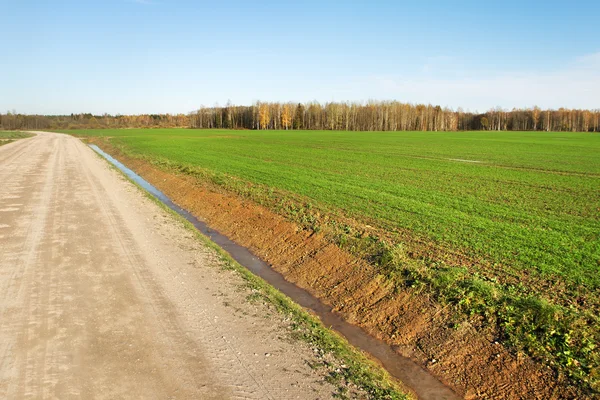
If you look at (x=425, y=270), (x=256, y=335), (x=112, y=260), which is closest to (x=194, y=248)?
(x=112, y=260)

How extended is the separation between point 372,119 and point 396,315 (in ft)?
509

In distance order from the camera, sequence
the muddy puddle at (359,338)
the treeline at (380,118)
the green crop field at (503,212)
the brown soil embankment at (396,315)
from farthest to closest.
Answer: the treeline at (380,118) → the green crop field at (503,212) → the muddy puddle at (359,338) → the brown soil embankment at (396,315)

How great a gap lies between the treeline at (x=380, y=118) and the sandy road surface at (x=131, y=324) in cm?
14697

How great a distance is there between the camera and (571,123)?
526ft

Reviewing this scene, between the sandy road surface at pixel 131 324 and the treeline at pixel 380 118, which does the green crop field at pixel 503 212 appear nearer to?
the sandy road surface at pixel 131 324

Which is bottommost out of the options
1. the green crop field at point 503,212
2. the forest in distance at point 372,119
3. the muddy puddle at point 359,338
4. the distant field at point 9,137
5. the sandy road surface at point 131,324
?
the muddy puddle at point 359,338

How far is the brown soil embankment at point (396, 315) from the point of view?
7.25 meters

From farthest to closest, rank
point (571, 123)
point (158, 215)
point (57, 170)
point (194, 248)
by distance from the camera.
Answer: point (571, 123), point (57, 170), point (158, 215), point (194, 248)

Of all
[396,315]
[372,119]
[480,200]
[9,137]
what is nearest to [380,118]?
[372,119]

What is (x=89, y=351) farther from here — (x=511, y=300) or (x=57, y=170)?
(x=57, y=170)

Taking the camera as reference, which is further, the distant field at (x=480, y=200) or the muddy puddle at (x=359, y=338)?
the distant field at (x=480, y=200)

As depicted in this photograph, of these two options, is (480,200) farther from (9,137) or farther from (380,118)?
(380,118)

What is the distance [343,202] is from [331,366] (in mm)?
12681

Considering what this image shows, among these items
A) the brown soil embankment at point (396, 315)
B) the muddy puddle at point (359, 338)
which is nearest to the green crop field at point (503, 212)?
the brown soil embankment at point (396, 315)
